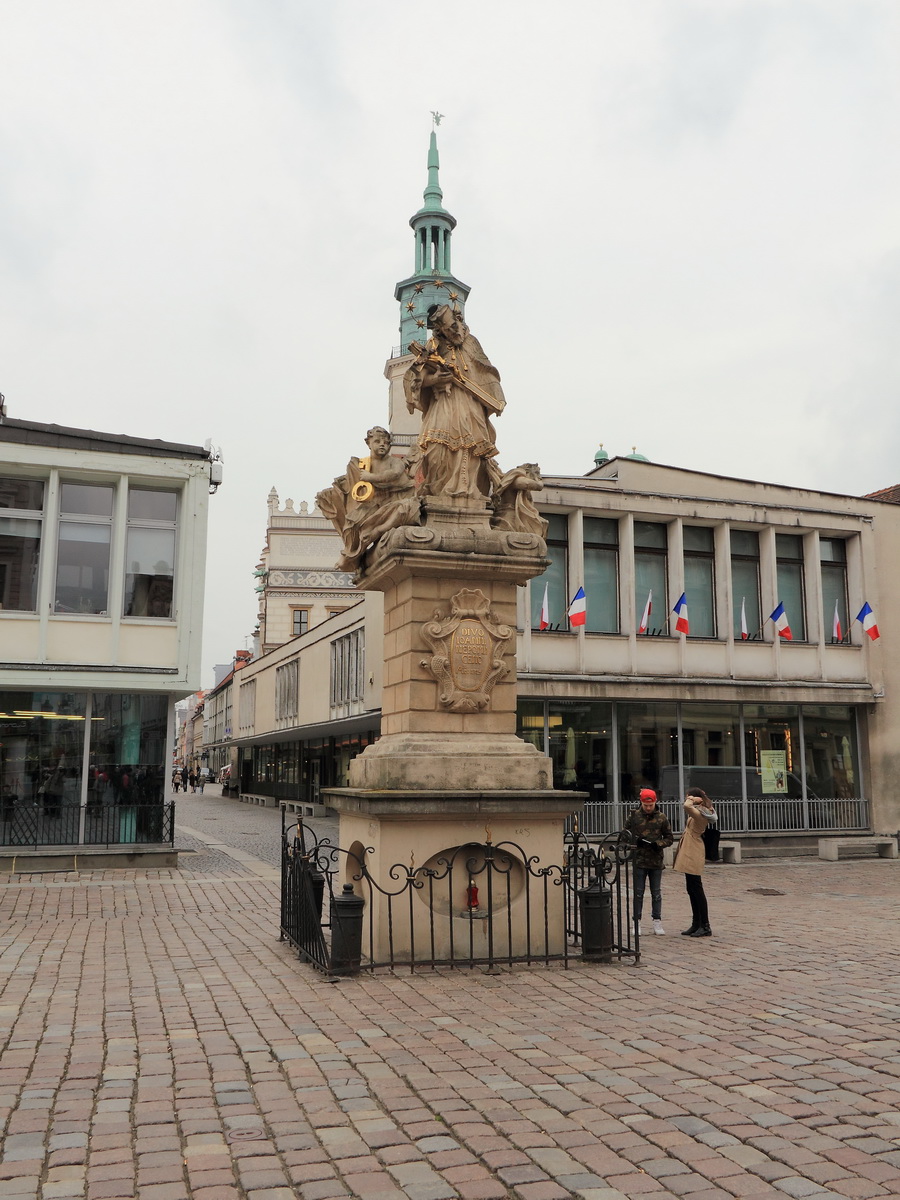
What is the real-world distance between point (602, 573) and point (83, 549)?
11644mm

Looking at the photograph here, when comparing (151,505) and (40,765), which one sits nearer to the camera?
(40,765)

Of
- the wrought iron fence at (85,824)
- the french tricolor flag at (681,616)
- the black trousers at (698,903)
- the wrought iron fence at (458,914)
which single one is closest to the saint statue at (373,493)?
the wrought iron fence at (458,914)

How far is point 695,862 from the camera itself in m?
12.0

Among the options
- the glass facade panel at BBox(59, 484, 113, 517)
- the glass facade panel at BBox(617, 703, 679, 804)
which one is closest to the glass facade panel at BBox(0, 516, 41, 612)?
the glass facade panel at BBox(59, 484, 113, 517)

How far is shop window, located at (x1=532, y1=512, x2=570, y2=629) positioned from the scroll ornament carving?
1369 centimetres

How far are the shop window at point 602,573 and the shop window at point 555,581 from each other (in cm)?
59

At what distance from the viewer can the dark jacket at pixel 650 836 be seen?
12.2 metres

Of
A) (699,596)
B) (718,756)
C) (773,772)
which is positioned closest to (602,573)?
(699,596)

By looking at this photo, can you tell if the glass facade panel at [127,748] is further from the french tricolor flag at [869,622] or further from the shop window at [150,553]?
the french tricolor flag at [869,622]

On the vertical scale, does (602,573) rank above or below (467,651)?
above

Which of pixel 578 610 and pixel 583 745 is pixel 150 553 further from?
pixel 583 745

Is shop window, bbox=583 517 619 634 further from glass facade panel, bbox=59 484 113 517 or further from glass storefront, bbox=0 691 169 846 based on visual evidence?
glass facade panel, bbox=59 484 113 517

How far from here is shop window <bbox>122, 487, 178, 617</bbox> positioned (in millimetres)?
21031

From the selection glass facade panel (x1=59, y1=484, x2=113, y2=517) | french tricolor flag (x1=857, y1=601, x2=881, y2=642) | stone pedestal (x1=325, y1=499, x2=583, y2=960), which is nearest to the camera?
stone pedestal (x1=325, y1=499, x2=583, y2=960)
